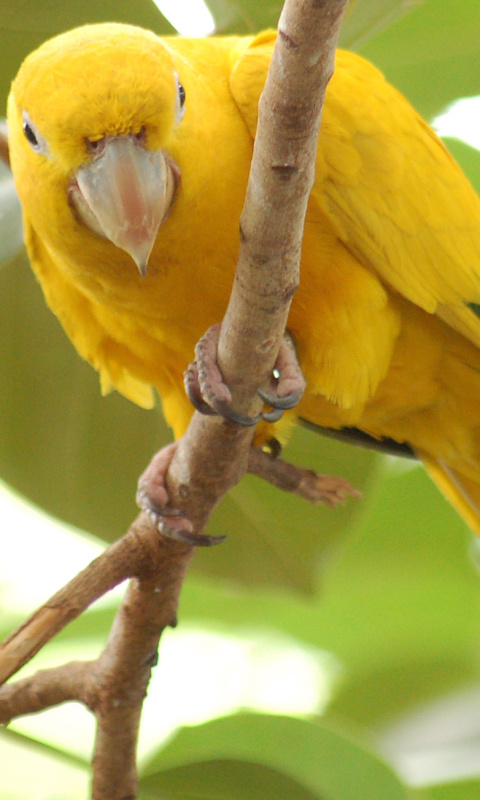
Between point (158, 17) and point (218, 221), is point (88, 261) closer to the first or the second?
point (218, 221)

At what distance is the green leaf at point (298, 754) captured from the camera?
0.96 m

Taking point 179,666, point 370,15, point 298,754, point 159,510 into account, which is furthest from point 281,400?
point 179,666

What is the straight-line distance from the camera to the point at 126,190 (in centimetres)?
79

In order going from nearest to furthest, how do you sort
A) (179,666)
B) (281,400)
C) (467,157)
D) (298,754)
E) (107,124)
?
(107,124) < (281,400) < (298,754) < (467,157) < (179,666)

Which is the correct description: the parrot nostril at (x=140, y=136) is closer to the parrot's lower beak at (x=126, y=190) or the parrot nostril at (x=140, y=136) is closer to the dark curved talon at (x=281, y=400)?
the parrot's lower beak at (x=126, y=190)

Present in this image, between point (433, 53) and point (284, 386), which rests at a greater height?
point (433, 53)

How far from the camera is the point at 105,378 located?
1272mm

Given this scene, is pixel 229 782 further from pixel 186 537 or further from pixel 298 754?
pixel 186 537

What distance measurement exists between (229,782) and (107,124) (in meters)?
0.72

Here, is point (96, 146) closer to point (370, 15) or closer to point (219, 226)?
point (219, 226)

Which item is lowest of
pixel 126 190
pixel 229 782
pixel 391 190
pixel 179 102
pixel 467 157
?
pixel 229 782

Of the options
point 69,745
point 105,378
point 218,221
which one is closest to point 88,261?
point 218,221

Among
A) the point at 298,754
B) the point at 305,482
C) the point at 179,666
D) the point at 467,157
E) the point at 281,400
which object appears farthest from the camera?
the point at 179,666

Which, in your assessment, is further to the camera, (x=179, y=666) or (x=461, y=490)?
(x=179, y=666)
